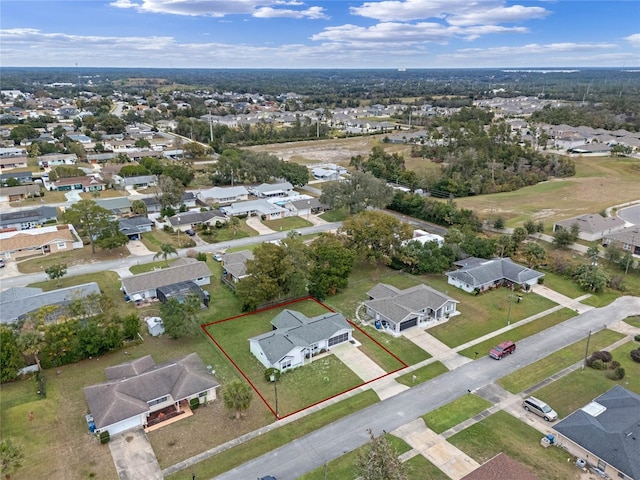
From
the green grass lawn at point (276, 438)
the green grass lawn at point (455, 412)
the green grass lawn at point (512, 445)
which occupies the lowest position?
the green grass lawn at point (276, 438)

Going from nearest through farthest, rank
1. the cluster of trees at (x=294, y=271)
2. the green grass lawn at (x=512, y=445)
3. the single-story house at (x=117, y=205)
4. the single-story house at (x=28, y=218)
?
the green grass lawn at (x=512, y=445) → the cluster of trees at (x=294, y=271) → the single-story house at (x=28, y=218) → the single-story house at (x=117, y=205)

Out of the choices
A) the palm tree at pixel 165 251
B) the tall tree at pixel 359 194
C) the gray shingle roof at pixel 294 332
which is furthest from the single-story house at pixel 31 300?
the tall tree at pixel 359 194

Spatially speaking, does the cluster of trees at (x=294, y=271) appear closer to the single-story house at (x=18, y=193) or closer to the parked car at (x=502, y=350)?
the parked car at (x=502, y=350)

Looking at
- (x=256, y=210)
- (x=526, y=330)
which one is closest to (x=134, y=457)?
(x=526, y=330)

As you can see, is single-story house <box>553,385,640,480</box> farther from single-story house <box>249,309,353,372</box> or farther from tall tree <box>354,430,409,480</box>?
single-story house <box>249,309,353,372</box>

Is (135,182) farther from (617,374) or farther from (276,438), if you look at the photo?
(617,374)

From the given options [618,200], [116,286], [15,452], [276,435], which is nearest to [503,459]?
[276,435]
